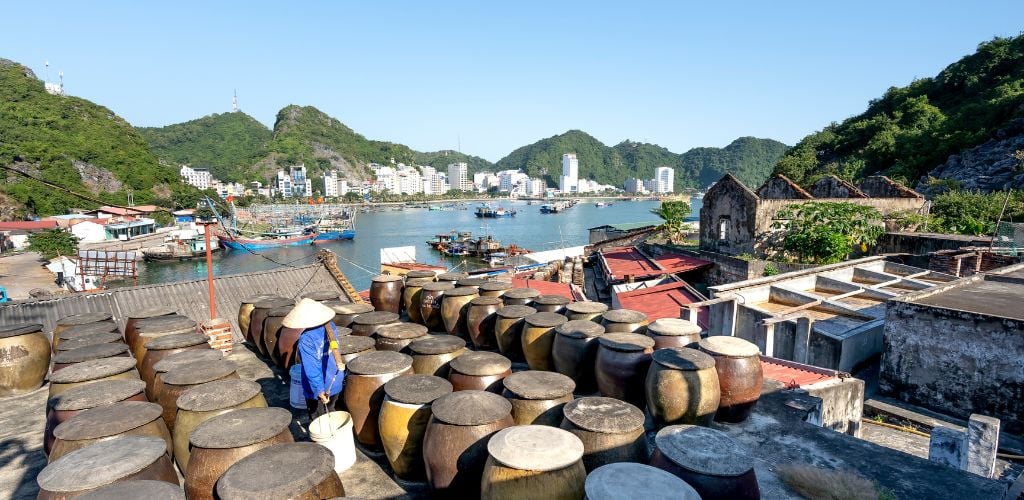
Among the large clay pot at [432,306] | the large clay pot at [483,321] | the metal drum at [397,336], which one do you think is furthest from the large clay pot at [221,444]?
the large clay pot at [432,306]

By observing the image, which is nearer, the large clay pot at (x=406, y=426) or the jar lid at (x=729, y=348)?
the large clay pot at (x=406, y=426)

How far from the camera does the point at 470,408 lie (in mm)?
4148

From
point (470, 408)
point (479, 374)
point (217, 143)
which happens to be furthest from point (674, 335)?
point (217, 143)

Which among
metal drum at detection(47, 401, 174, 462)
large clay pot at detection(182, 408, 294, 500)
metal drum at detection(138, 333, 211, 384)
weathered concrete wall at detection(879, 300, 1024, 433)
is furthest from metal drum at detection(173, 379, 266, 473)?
weathered concrete wall at detection(879, 300, 1024, 433)

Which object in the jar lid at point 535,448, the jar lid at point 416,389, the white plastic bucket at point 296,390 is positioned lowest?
the white plastic bucket at point 296,390

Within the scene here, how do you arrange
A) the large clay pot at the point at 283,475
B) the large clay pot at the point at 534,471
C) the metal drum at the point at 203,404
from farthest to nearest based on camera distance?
the metal drum at the point at 203,404 < the large clay pot at the point at 534,471 < the large clay pot at the point at 283,475

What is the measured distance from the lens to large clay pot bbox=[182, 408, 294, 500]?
358 centimetres

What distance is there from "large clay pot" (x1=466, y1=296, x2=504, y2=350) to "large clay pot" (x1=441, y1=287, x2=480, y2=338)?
297 millimetres

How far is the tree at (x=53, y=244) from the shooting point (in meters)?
34.8

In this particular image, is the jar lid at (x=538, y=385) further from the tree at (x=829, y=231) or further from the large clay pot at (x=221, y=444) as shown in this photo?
the tree at (x=829, y=231)

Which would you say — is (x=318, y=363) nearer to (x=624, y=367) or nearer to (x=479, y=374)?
(x=479, y=374)

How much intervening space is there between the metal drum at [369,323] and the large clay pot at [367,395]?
184 cm

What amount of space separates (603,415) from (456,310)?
4.32 m

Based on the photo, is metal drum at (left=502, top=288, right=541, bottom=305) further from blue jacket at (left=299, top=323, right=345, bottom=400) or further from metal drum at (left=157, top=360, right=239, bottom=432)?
metal drum at (left=157, top=360, right=239, bottom=432)
